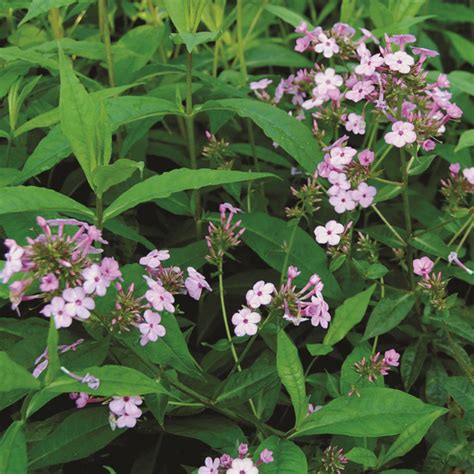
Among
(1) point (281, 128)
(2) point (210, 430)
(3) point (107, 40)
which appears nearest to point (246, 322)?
(2) point (210, 430)

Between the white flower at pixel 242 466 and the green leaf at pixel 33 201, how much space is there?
0.66 metres

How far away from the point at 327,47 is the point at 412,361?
0.98m

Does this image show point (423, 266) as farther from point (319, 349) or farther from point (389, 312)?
point (319, 349)

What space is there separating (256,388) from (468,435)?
0.73 m

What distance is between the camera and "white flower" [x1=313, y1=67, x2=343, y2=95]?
2.49 m

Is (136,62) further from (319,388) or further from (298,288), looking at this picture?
(319,388)

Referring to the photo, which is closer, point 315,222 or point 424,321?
point 424,321

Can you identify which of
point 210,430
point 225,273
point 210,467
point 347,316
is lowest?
point 225,273

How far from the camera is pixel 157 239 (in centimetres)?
301

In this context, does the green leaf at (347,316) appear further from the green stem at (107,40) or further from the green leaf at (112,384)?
the green stem at (107,40)

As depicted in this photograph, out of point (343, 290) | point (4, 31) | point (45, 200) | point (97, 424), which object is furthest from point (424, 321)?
point (4, 31)

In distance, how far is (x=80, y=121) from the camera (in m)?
2.00

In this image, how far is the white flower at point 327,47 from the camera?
8.23ft

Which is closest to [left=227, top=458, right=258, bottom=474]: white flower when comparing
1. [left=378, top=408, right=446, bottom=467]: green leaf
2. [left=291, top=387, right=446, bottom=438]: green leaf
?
[left=291, top=387, right=446, bottom=438]: green leaf
